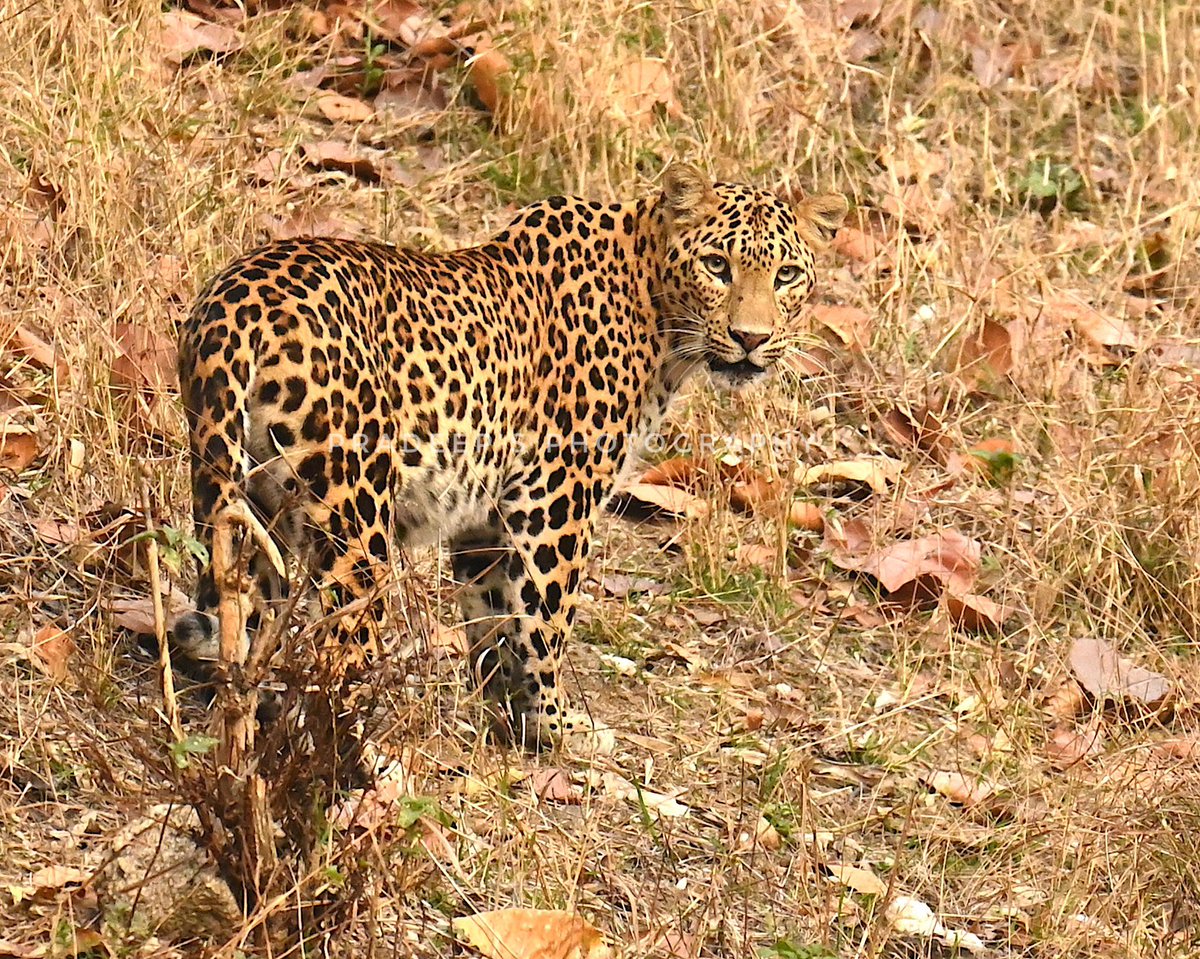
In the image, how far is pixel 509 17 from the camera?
8.51 meters

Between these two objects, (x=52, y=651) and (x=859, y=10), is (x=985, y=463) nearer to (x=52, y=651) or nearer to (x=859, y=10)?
(x=859, y=10)

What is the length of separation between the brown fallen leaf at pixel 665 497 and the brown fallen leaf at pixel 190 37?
8.82ft

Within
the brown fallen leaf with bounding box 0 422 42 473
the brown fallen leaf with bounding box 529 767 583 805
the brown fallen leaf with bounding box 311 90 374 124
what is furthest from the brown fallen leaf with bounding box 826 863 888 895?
the brown fallen leaf with bounding box 311 90 374 124

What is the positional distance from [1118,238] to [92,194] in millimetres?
4723

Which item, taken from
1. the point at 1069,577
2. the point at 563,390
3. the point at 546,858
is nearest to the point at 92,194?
the point at 563,390

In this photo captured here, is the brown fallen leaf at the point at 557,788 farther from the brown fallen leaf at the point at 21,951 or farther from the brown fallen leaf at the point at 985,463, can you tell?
the brown fallen leaf at the point at 985,463

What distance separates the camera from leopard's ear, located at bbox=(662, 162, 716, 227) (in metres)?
6.23

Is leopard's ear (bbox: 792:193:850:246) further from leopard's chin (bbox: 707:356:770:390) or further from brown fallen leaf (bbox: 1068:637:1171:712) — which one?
brown fallen leaf (bbox: 1068:637:1171:712)

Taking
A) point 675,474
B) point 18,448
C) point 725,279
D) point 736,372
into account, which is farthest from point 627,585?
point 18,448

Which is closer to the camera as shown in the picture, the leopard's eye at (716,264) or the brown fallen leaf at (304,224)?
the leopard's eye at (716,264)

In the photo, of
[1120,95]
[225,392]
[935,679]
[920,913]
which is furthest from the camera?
[1120,95]

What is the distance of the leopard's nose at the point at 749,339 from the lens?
6.14 meters

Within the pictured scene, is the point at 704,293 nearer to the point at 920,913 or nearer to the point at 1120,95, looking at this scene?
the point at 920,913

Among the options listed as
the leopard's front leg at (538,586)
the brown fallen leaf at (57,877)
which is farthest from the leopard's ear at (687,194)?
the brown fallen leaf at (57,877)
